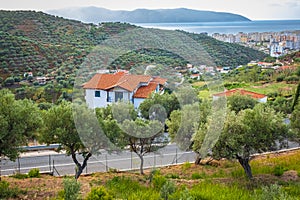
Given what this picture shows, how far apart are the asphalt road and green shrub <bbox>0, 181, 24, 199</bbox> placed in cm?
369

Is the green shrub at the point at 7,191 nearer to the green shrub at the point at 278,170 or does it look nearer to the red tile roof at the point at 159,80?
the green shrub at the point at 278,170

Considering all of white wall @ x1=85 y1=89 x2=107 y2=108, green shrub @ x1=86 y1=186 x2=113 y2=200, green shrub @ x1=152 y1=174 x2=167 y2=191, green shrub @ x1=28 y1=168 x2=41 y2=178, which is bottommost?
green shrub @ x1=28 y1=168 x2=41 y2=178

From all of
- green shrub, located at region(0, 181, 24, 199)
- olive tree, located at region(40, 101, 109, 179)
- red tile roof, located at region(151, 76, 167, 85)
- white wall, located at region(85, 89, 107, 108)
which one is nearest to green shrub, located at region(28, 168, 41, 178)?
olive tree, located at region(40, 101, 109, 179)

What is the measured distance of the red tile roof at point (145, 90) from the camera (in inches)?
707

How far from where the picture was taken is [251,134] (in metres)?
10.3

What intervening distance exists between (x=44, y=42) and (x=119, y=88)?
2796 centimetres

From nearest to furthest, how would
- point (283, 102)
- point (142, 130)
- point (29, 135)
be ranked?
point (29, 135) < point (142, 130) < point (283, 102)

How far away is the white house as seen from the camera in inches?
639

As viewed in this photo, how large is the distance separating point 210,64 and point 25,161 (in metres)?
9.97

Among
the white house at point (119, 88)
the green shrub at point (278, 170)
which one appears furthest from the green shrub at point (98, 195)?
the white house at point (119, 88)

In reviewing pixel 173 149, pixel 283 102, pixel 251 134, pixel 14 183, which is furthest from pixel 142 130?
pixel 283 102

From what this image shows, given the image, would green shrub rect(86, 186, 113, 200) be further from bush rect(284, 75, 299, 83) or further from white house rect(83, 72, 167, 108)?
bush rect(284, 75, 299, 83)

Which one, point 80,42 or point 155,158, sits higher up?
point 80,42

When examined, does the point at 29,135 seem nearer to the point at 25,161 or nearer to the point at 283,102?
the point at 25,161
